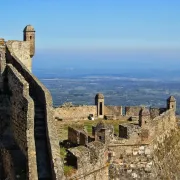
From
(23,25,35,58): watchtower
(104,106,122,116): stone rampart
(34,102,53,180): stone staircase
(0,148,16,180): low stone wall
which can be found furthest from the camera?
(104,106,122,116): stone rampart

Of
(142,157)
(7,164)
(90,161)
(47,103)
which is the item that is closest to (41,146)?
(7,164)

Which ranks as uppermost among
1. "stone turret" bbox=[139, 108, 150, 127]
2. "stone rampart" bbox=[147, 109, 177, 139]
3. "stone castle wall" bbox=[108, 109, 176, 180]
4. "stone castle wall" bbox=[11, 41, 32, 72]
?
"stone castle wall" bbox=[11, 41, 32, 72]

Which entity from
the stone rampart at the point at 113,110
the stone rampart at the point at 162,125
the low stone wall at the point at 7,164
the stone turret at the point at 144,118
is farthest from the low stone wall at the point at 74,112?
the low stone wall at the point at 7,164

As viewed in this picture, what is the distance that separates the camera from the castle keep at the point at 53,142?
19.2 meters

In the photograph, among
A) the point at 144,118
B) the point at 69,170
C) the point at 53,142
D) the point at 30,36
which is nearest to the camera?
the point at 53,142

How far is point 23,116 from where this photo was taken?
19.7m

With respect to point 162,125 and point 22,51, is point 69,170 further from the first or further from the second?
point 162,125

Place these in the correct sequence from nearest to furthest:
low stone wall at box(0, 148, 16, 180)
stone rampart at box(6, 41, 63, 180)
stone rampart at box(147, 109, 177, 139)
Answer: stone rampart at box(6, 41, 63, 180), low stone wall at box(0, 148, 16, 180), stone rampart at box(147, 109, 177, 139)

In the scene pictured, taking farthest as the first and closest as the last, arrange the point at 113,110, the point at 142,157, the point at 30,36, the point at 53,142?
the point at 113,110 → the point at 30,36 → the point at 142,157 → the point at 53,142

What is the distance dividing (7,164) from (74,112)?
17393 mm

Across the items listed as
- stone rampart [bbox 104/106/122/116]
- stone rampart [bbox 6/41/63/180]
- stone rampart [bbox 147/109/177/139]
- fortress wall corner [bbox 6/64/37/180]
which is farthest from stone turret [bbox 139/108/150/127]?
fortress wall corner [bbox 6/64/37/180]

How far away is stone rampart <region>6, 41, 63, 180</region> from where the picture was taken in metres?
18.5

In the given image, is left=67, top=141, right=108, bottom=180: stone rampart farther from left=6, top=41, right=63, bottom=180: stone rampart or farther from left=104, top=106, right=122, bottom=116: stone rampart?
left=104, top=106, right=122, bottom=116: stone rampart

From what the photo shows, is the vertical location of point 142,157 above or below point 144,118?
below
